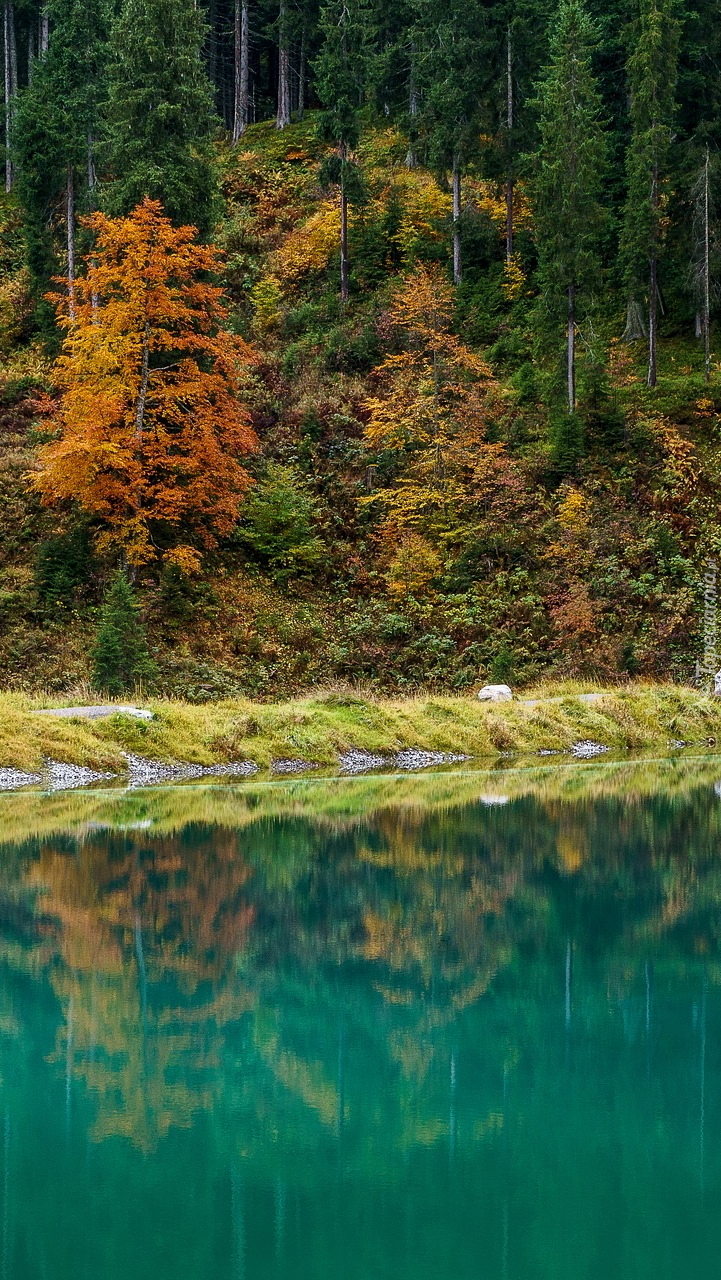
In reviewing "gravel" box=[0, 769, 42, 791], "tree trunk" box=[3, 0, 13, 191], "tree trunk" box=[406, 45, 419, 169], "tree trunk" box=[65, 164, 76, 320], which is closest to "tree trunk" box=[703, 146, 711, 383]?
"tree trunk" box=[406, 45, 419, 169]

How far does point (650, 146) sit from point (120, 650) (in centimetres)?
2744

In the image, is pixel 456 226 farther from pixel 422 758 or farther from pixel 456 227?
pixel 422 758

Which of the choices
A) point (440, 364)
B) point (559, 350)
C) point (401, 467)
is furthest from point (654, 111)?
point (401, 467)

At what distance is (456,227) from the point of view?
4803 centimetres

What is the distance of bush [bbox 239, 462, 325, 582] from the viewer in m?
37.2

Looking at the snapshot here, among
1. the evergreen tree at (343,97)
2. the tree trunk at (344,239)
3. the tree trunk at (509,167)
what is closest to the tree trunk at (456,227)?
the tree trunk at (509,167)

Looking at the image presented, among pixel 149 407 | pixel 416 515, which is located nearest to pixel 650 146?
pixel 416 515

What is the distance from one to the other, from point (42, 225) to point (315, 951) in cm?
4372

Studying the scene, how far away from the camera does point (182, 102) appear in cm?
3788

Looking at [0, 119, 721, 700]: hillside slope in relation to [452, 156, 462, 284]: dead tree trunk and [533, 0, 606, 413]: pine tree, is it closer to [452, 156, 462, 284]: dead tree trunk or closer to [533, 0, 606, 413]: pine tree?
[452, 156, 462, 284]: dead tree trunk

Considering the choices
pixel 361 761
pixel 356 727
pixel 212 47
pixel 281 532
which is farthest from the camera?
pixel 212 47

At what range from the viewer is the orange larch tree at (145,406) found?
1292 inches

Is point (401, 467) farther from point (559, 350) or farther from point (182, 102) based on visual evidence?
point (182, 102)

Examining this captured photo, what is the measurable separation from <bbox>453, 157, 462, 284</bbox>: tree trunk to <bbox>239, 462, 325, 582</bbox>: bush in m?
14.6
